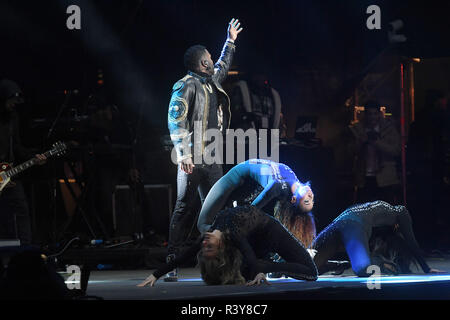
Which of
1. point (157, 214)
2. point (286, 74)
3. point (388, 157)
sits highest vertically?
point (286, 74)

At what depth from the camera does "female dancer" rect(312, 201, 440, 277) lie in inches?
254

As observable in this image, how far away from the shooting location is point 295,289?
212 inches

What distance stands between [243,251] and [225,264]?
0.17m

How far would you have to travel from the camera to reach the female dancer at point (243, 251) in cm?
561

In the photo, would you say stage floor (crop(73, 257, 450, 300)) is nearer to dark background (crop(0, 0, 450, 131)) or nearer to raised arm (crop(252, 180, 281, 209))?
raised arm (crop(252, 180, 281, 209))

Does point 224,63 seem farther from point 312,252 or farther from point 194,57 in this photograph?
point 312,252

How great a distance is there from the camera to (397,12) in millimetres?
9461

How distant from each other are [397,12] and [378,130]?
1401 millimetres

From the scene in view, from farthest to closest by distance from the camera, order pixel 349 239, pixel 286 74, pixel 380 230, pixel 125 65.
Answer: pixel 286 74, pixel 125 65, pixel 380 230, pixel 349 239

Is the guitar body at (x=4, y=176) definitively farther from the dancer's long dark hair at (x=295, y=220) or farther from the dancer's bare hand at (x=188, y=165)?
the dancer's long dark hair at (x=295, y=220)

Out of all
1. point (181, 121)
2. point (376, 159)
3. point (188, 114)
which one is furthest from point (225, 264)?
point (376, 159)

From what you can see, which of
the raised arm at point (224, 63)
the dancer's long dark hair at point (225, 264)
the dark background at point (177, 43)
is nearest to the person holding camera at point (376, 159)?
the dark background at point (177, 43)
